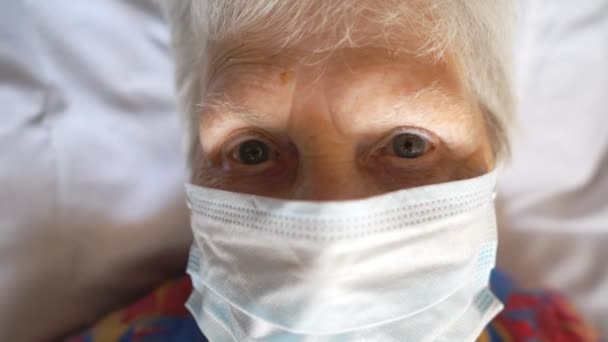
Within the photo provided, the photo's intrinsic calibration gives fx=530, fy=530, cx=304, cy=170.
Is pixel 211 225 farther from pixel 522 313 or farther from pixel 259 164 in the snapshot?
pixel 522 313

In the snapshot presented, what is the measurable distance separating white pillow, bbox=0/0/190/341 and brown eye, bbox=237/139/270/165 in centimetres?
46

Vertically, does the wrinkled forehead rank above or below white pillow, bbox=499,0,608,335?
above

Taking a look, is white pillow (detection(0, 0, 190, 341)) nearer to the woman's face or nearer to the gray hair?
the gray hair

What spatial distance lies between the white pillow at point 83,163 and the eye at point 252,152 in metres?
0.46

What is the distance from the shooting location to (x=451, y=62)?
2.85ft

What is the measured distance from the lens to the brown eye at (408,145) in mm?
883

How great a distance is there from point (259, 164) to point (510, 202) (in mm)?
825

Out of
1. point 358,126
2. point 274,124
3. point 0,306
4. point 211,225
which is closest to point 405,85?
point 358,126

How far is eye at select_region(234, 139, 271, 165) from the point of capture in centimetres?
95

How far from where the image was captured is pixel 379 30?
810 mm

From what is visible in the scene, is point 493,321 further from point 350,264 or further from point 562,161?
point 350,264

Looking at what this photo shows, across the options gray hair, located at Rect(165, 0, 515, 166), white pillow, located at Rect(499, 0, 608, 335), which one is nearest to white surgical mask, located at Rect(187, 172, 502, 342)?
gray hair, located at Rect(165, 0, 515, 166)

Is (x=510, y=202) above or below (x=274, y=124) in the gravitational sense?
below

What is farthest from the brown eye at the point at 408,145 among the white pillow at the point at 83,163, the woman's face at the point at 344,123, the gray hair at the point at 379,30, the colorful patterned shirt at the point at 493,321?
the white pillow at the point at 83,163
